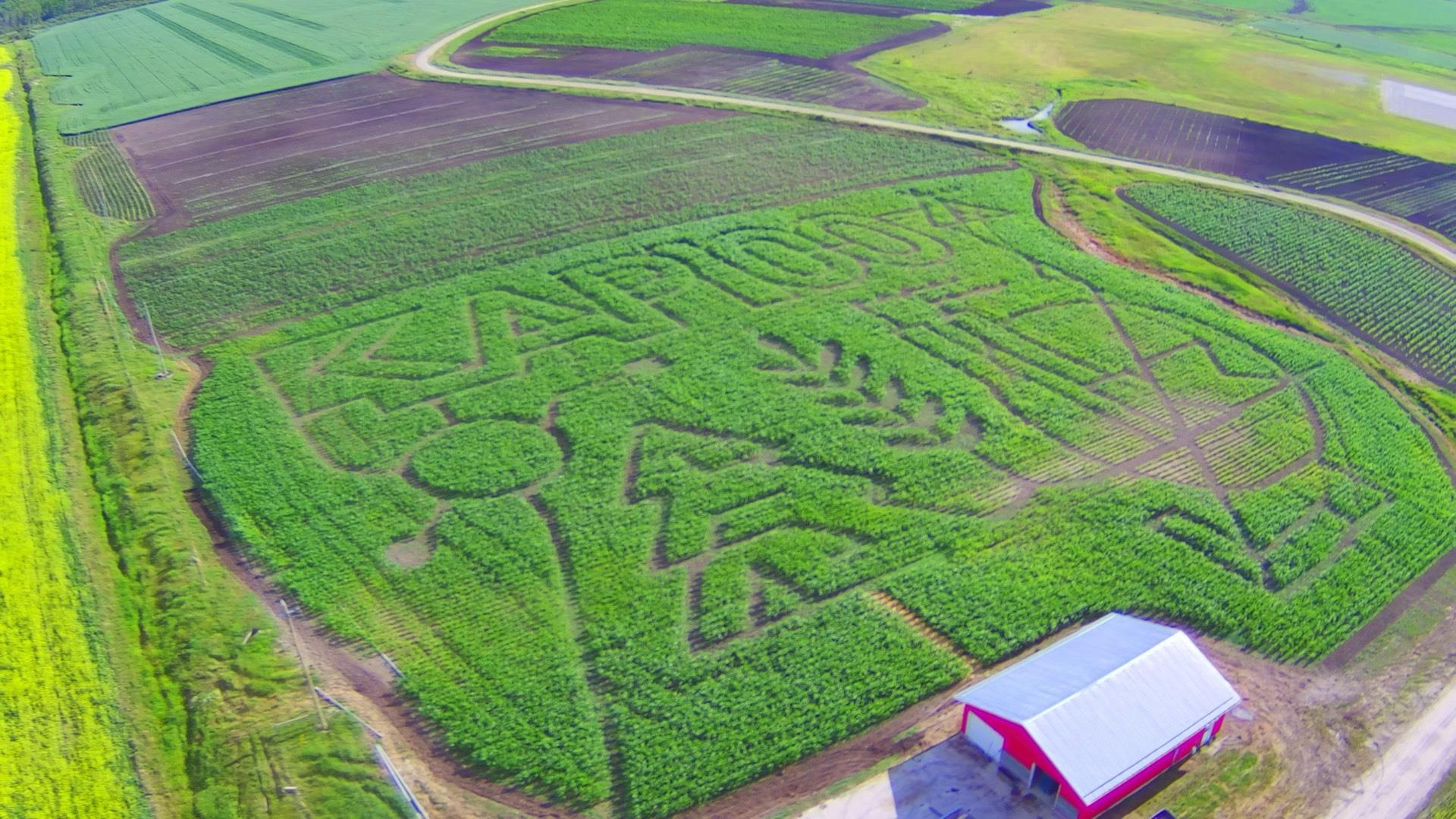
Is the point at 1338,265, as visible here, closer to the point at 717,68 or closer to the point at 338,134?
the point at 717,68

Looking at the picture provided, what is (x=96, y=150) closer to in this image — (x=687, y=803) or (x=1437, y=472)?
(x=687, y=803)

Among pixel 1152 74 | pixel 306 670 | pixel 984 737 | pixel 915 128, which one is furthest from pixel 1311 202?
pixel 306 670

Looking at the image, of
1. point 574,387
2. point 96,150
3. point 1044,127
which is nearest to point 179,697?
point 574,387

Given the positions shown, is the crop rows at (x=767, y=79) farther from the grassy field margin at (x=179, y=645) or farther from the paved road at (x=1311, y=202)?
the grassy field margin at (x=179, y=645)

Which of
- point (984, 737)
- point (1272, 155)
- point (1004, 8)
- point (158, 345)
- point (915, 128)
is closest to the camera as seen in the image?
point (984, 737)

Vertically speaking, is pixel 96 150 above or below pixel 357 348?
above

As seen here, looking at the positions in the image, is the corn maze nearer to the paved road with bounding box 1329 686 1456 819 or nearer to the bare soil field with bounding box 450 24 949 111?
the paved road with bounding box 1329 686 1456 819
